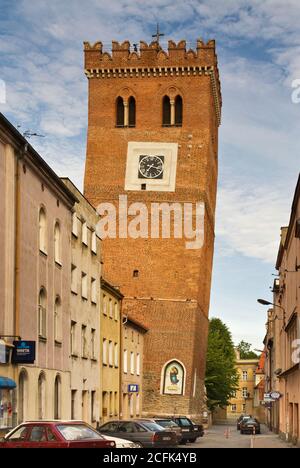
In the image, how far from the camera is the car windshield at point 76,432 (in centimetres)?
2008

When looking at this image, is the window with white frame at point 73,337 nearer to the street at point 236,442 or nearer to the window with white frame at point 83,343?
the window with white frame at point 83,343

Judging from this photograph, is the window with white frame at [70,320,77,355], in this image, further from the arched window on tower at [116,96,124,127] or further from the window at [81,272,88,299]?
the arched window on tower at [116,96,124,127]

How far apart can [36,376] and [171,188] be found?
119 feet

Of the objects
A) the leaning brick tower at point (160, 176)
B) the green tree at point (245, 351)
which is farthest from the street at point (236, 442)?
the green tree at point (245, 351)

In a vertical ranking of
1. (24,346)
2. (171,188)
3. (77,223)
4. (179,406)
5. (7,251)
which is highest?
(171,188)

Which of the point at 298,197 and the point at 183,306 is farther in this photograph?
the point at 183,306

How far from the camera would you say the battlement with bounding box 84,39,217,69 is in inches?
2734

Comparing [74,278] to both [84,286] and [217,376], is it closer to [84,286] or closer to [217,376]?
[84,286]

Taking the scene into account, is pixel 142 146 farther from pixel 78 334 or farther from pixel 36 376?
pixel 36 376

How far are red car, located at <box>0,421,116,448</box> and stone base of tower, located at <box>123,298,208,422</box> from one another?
142 feet

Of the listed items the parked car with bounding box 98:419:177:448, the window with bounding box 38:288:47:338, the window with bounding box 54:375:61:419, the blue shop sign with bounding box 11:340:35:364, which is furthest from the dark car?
the blue shop sign with bounding box 11:340:35:364

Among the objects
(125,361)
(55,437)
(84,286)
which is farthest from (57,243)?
(125,361)

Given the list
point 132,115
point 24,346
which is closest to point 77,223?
point 24,346

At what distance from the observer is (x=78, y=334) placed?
39.9m
